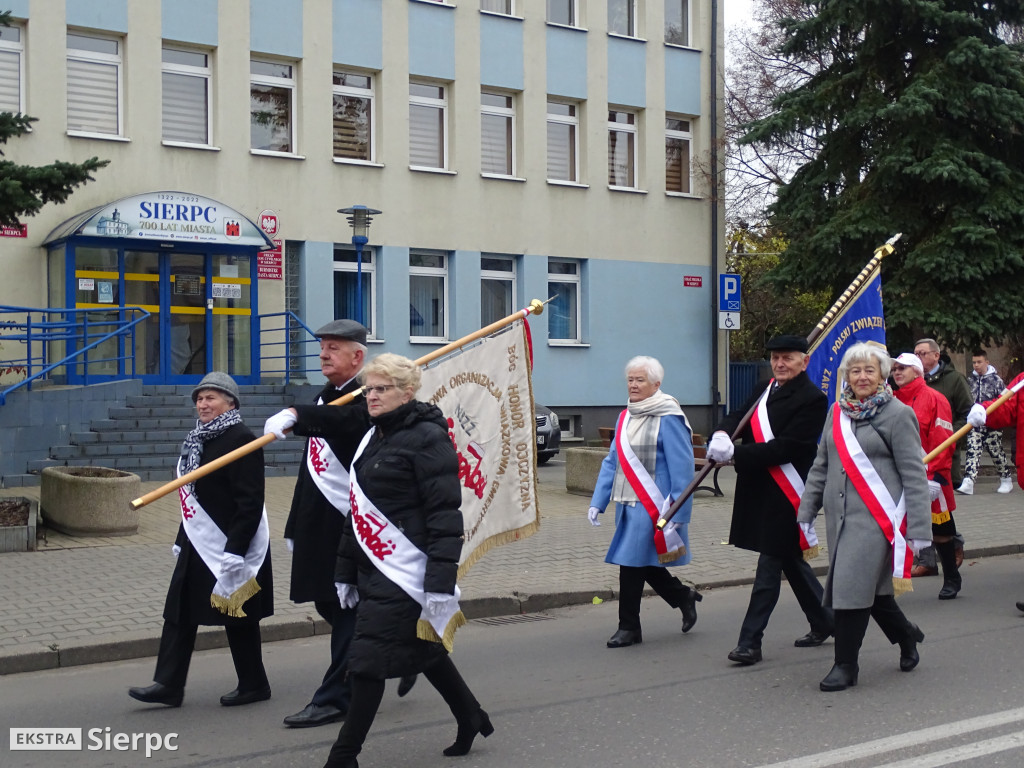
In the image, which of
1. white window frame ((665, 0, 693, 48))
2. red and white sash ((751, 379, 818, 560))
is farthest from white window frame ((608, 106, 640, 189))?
red and white sash ((751, 379, 818, 560))

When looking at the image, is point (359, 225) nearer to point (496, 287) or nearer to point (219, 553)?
point (496, 287)

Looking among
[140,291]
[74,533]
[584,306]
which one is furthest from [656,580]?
[584,306]

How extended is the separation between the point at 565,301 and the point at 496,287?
1.60 meters

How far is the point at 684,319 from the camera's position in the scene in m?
27.0

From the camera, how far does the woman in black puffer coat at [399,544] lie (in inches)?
198

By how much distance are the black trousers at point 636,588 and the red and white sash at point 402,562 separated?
9.28 ft

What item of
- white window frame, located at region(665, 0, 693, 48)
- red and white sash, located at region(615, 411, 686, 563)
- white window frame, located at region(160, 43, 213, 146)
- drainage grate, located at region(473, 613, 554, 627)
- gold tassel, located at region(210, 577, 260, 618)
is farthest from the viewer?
white window frame, located at region(665, 0, 693, 48)

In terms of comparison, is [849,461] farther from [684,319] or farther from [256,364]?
[684,319]

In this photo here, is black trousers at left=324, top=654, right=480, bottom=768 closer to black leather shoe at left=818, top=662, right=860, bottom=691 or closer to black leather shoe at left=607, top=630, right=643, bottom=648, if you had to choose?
black leather shoe at left=818, top=662, right=860, bottom=691

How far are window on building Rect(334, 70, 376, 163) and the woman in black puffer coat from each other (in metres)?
18.0

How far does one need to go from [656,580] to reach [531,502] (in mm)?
1314

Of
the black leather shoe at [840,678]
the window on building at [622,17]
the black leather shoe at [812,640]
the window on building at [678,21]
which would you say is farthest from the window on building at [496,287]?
the black leather shoe at [840,678]

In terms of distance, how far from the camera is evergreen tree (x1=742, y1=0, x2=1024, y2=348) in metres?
21.4

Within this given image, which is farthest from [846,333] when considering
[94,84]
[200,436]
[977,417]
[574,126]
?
[574,126]
